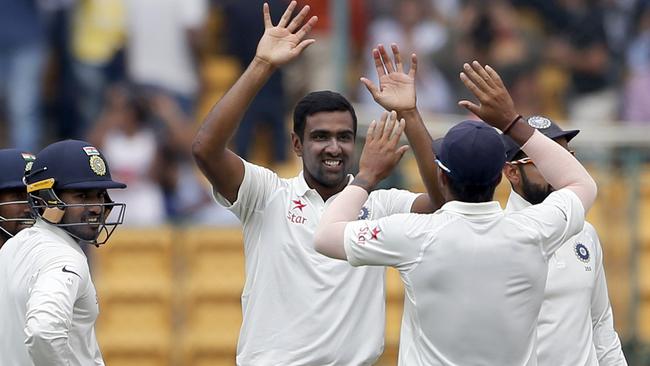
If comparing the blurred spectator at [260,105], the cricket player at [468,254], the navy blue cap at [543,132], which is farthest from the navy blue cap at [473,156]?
the blurred spectator at [260,105]

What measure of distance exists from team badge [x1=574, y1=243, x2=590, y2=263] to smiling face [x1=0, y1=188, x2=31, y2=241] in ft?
8.37

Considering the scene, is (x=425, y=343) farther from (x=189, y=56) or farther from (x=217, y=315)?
(x=189, y=56)

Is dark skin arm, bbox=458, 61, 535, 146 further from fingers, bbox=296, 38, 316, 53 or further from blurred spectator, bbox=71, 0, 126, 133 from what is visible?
blurred spectator, bbox=71, 0, 126, 133

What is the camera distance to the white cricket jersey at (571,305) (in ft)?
21.5

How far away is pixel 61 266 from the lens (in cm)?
595

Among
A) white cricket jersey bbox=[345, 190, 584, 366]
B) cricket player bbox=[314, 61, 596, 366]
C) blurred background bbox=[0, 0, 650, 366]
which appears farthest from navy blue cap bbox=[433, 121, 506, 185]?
blurred background bbox=[0, 0, 650, 366]

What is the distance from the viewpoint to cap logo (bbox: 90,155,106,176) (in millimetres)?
6320

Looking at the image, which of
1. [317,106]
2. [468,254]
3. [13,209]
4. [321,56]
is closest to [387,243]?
[468,254]

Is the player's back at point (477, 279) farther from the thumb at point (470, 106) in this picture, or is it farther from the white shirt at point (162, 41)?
the white shirt at point (162, 41)

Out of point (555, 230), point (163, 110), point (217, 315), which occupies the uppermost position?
point (555, 230)

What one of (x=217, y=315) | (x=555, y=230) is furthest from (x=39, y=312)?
(x=217, y=315)

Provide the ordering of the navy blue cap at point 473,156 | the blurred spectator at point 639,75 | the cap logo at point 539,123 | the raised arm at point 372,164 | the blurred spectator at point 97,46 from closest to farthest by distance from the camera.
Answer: the navy blue cap at point 473,156 → the raised arm at point 372,164 → the cap logo at point 539,123 → the blurred spectator at point 639,75 → the blurred spectator at point 97,46

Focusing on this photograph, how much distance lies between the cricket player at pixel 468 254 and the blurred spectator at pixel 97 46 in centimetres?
818

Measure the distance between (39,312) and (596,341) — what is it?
2683 mm
